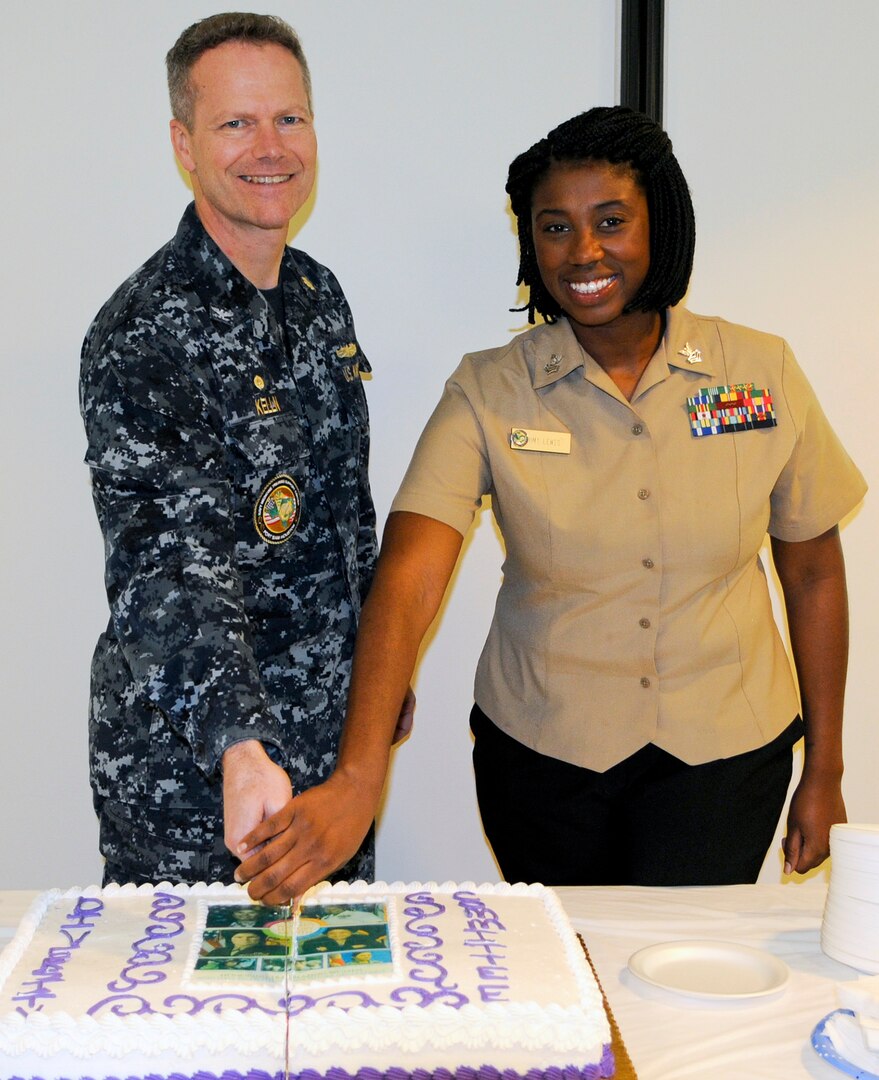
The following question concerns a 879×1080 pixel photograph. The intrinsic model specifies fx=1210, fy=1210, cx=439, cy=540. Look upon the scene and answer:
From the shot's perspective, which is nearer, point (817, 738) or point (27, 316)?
point (817, 738)

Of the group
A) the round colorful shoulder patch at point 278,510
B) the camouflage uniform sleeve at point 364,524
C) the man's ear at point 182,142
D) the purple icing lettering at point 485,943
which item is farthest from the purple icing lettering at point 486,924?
the man's ear at point 182,142

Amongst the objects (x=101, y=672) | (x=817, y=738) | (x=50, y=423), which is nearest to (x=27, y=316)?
(x=50, y=423)

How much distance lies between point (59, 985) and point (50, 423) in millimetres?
1584

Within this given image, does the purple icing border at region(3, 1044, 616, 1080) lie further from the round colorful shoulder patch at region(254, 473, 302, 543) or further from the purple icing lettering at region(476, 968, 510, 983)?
the round colorful shoulder patch at region(254, 473, 302, 543)

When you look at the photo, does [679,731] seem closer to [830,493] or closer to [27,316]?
[830,493]

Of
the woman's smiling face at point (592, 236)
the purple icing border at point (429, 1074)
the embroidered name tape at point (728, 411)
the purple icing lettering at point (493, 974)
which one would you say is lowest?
the purple icing border at point (429, 1074)

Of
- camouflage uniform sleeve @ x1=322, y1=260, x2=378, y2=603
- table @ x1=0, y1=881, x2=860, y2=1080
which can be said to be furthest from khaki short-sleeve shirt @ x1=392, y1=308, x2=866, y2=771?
table @ x1=0, y1=881, x2=860, y2=1080

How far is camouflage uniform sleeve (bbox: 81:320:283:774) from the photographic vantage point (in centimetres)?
144

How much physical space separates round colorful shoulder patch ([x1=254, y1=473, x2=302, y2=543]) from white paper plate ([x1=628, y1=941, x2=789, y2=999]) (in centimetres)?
77

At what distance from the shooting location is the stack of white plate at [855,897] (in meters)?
1.34

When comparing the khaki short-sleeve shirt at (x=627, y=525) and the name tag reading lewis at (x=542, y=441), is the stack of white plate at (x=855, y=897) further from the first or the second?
the name tag reading lewis at (x=542, y=441)

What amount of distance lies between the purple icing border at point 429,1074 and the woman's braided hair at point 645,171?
3.84 ft

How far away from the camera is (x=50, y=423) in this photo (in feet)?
8.37

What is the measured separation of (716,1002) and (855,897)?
210 mm
